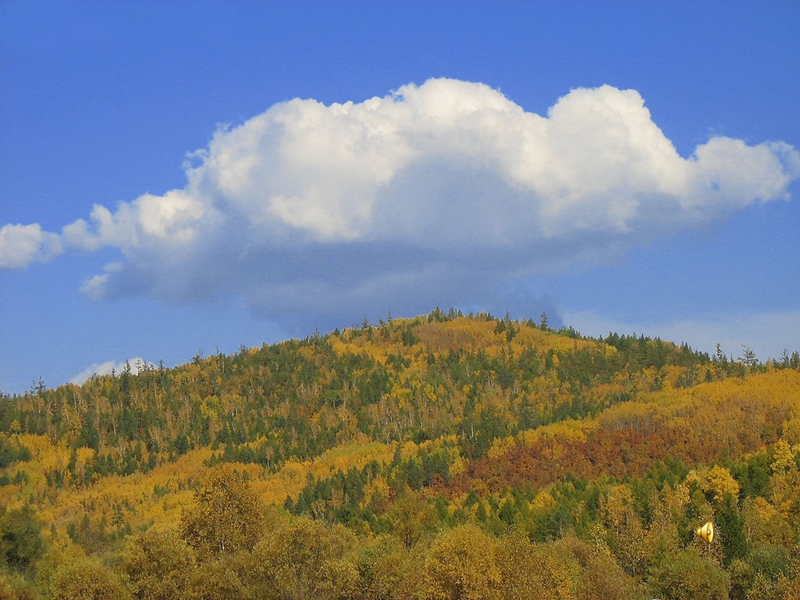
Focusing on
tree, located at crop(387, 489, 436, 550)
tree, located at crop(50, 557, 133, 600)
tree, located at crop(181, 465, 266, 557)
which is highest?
tree, located at crop(181, 465, 266, 557)

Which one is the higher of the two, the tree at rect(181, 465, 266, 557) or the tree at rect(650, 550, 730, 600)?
the tree at rect(181, 465, 266, 557)

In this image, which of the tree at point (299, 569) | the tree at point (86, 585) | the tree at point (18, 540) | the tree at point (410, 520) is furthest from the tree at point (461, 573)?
the tree at point (18, 540)

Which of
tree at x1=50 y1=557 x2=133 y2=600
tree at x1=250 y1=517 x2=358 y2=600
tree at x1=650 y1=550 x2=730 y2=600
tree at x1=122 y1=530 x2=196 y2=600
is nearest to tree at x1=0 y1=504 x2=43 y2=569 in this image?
tree at x1=122 y1=530 x2=196 y2=600

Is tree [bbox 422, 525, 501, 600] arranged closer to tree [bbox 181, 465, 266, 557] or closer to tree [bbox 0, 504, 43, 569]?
tree [bbox 181, 465, 266, 557]

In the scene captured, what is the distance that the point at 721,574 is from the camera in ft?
378

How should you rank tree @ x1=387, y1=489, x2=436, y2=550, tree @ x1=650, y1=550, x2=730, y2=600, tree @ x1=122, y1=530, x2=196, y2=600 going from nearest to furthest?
tree @ x1=122, y1=530, x2=196, y2=600
tree @ x1=650, y1=550, x2=730, y2=600
tree @ x1=387, y1=489, x2=436, y2=550

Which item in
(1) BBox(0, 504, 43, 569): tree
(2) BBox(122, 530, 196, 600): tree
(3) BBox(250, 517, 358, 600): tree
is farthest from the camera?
(1) BBox(0, 504, 43, 569): tree

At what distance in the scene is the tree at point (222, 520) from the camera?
382ft

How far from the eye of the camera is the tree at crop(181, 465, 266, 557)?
116562 mm

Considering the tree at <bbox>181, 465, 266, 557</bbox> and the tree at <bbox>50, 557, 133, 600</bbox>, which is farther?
the tree at <bbox>181, 465, 266, 557</bbox>

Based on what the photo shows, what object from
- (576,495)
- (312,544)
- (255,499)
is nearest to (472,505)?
(576,495)

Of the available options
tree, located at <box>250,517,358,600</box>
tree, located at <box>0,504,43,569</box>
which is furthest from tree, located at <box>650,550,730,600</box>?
tree, located at <box>0,504,43,569</box>

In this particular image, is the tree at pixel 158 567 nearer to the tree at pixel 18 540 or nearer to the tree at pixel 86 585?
the tree at pixel 86 585

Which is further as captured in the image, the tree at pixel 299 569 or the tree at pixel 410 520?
the tree at pixel 410 520
